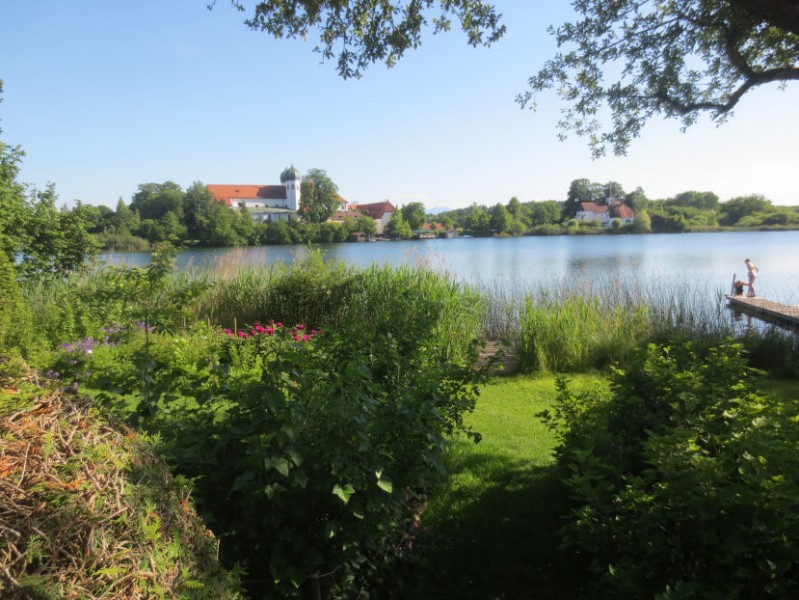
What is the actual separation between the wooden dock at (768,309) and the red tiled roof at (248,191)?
395 ft

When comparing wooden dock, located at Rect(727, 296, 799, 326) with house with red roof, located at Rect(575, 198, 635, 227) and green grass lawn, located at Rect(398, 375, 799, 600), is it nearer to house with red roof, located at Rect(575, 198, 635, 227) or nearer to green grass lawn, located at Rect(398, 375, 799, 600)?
green grass lawn, located at Rect(398, 375, 799, 600)

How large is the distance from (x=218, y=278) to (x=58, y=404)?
8.78 m

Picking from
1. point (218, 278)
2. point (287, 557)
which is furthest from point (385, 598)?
point (218, 278)

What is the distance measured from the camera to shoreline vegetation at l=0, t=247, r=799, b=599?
120 centimetres

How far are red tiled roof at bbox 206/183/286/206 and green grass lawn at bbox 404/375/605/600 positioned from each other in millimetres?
127831

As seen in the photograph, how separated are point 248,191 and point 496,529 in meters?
134

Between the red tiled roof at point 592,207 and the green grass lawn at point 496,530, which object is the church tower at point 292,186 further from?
the green grass lawn at point 496,530

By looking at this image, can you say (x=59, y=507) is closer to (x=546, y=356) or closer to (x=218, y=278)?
(x=546, y=356)

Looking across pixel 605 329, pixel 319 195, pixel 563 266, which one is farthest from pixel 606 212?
pixel 605 329

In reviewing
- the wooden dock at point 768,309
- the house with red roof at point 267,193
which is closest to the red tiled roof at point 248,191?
the house with red roof at point 267,193

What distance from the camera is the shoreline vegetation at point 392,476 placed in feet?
3.94

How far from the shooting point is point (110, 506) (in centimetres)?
108

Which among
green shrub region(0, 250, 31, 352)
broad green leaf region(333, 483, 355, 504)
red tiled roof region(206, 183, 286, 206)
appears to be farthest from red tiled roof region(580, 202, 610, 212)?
broad green leaf region(333, 483, 355, 504)

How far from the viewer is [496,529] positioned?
3.09m
